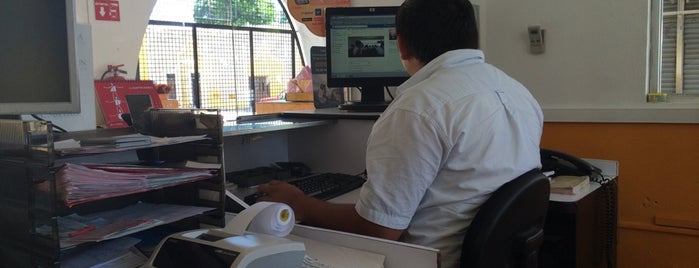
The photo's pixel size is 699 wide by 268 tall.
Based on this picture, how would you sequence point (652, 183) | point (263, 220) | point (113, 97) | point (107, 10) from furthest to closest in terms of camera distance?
point (107, 10) → point (113, 97) → point (652, 183) → point (263, 220)

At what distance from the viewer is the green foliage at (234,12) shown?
6533 millimetres

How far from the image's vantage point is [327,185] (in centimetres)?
180

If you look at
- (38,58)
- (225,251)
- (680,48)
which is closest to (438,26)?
(225,251)

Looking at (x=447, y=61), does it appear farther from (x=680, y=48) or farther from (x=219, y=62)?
(x=219, y=62)

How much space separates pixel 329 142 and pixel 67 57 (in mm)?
1192

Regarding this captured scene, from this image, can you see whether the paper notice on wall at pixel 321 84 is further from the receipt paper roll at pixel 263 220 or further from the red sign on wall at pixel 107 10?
the red sign on wall at pixel 107 10

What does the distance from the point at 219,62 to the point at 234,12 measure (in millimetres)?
659

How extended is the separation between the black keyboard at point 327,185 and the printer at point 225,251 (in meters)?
0.56

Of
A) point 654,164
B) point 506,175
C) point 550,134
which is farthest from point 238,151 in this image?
point 654,164

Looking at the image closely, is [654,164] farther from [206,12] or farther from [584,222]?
[206,12]

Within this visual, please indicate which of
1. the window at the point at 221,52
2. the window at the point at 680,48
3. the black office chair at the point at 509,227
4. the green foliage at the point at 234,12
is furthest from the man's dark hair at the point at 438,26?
the green foliage at the point at 234,12

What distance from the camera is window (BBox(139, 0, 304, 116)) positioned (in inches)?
240

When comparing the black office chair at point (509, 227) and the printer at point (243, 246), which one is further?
the black office chair at point (509, 227)

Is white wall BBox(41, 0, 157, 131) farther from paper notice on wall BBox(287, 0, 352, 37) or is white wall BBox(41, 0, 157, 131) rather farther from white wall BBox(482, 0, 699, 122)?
white wall BBox(482, 0, 699, 122)
